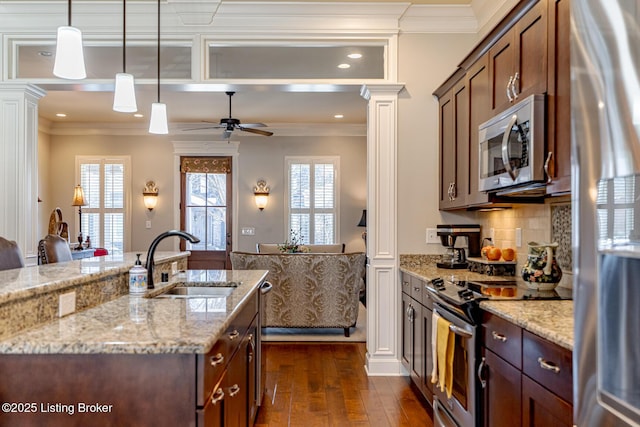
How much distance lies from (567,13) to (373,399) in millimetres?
2622

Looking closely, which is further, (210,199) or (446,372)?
(210,199)

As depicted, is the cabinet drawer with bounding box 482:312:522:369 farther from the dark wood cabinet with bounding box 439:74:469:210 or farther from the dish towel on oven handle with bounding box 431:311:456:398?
the dark wood cabinet with bounding box 439:74:469:210

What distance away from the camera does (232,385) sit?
1.83m

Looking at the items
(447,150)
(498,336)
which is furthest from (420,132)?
(498,336)

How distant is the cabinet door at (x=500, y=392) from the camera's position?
70.7 inches

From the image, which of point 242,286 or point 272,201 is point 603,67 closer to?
point 242,286

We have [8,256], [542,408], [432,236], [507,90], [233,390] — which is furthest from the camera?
[432,236]

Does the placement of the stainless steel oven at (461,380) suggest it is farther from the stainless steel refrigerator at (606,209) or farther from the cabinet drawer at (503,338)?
the stainless steel refrigerator at (606,209)

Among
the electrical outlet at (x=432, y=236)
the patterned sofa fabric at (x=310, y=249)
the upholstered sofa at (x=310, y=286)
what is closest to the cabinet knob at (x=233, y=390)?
the electrical outlet at (x=432, y=236)

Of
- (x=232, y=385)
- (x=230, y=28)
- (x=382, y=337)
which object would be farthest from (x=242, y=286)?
(x=230, y=28)

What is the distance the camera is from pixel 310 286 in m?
5.01

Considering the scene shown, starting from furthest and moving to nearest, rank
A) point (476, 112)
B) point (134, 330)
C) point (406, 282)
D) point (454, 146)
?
point (406, 282) < point (454, 146) < point (476, 112) < point (134, 330)

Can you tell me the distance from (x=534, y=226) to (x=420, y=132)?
1.33 metres

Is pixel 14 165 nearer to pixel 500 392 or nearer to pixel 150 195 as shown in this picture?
pixel 500 392
